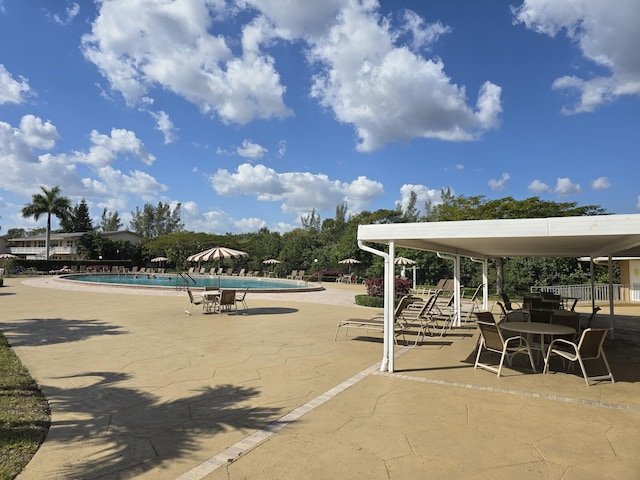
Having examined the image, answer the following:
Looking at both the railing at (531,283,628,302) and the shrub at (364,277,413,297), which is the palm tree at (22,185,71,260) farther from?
the railing at (531,283,628,302)

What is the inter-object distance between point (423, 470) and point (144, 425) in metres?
2.72

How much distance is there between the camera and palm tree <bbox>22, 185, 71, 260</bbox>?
157ft

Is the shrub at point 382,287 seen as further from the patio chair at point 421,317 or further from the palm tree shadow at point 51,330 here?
the palm tree shadow at point 51,330

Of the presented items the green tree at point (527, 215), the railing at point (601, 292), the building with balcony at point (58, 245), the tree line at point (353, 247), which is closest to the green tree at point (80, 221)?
the tree line at point (353, 247)

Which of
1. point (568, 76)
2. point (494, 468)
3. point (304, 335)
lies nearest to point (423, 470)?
point (494, 468)

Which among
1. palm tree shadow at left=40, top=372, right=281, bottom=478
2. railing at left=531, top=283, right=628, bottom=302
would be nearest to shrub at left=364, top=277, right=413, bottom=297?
railing at left=531, top=283, right=628, bottom=302

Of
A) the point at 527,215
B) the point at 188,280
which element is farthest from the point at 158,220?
the point at 527,215

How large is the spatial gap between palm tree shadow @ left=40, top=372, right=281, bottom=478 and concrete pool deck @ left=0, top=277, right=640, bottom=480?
0.02 meters

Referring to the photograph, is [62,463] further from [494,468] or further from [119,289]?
[119,289]

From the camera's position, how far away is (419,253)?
2711 centimetres

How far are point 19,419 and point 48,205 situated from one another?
5427 centimetres

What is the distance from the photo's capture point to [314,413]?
13.9 ft

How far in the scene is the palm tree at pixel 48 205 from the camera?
47.9m

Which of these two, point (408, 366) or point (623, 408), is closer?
point (623, 408)
